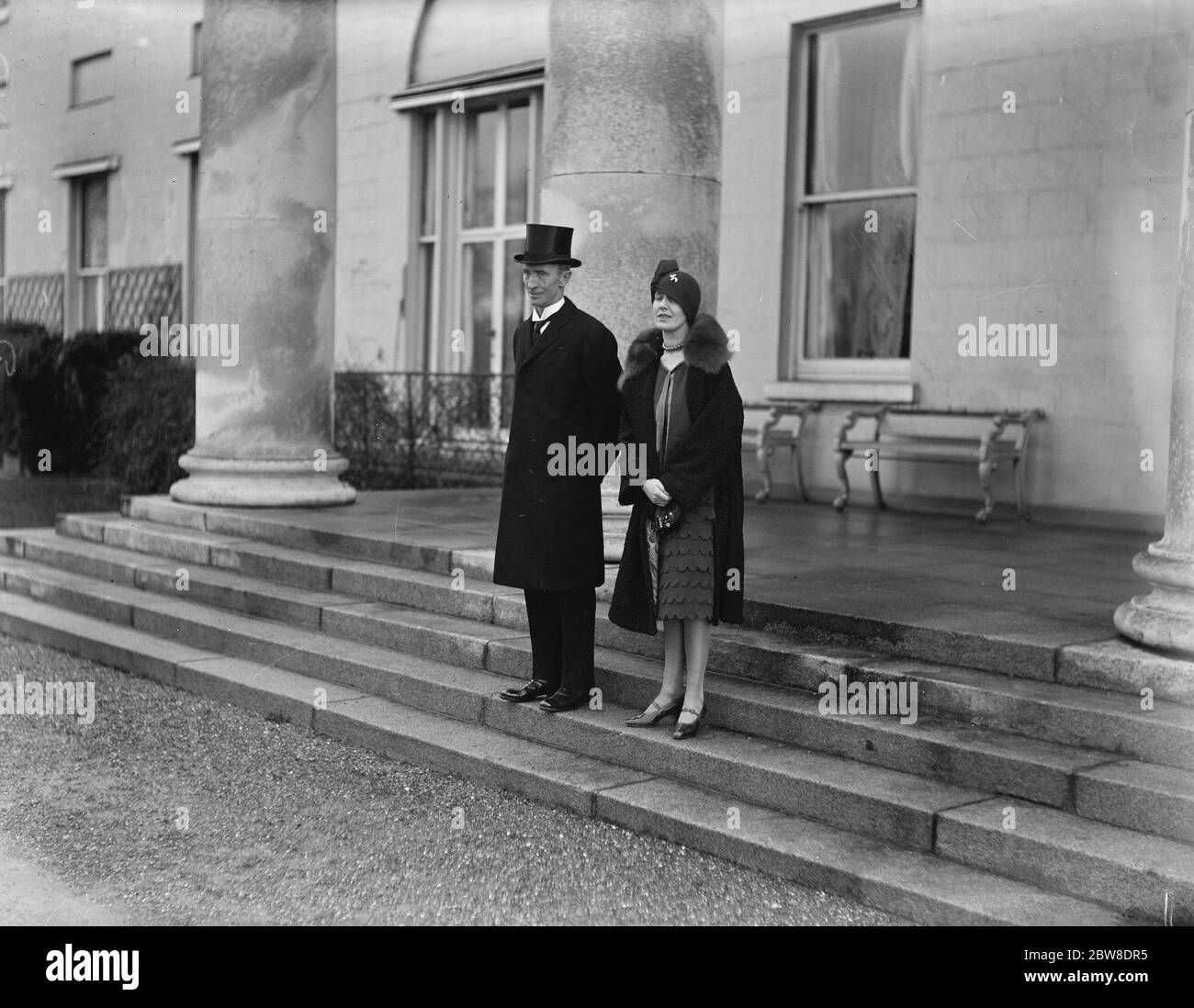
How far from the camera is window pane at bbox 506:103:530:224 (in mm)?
15375

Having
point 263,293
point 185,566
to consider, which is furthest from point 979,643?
point 263,293

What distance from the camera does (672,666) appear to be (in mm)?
5949

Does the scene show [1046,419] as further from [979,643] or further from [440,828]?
[440,828]


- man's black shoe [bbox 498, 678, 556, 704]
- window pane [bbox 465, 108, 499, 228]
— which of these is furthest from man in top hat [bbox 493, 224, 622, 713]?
window pane [bbox 465, 108, 499, 228]

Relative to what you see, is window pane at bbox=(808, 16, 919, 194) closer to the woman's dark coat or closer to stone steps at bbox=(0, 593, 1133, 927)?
the woman's dark coat

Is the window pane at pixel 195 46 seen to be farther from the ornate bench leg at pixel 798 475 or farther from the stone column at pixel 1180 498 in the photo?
the stone column at pixel 1180 498

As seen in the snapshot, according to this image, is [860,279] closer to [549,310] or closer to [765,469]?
[765,469]

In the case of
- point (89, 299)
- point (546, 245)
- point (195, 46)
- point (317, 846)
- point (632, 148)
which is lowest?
point (317, 846)

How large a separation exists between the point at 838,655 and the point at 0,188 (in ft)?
72.3

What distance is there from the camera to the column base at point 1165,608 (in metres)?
5.36

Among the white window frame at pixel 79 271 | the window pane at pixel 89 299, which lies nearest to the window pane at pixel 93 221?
the white window frame at pixel 79 271

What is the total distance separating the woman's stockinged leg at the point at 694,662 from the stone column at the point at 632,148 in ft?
6.81

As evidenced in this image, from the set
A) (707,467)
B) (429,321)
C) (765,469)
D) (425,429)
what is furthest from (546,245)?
(429,321)

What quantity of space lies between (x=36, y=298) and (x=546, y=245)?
18.6 metres
